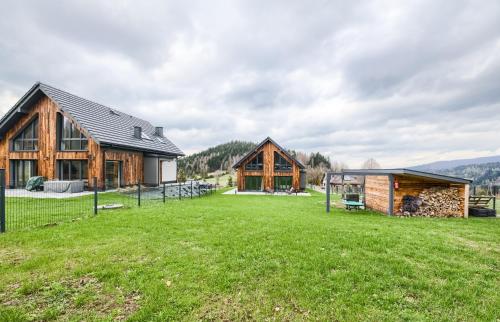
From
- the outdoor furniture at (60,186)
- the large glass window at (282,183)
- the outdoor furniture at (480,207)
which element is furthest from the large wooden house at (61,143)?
Answer: the outdoor furniture at (480,207)

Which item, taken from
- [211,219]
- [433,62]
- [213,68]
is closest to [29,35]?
[213,68]

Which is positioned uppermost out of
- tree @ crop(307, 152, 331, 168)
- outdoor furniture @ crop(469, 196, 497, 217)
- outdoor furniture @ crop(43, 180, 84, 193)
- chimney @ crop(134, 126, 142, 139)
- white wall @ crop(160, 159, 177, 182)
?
chimney @ crop(134, 126, 142, 139)

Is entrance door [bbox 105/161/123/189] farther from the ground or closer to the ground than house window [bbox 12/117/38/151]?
closer to the ground

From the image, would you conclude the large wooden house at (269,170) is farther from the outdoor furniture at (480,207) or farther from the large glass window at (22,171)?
the large glass window at (22,171)

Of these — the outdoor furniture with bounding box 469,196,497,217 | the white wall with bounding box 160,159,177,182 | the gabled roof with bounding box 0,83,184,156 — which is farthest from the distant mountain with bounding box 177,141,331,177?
the outdoor furniture with bounding box 469,196,497,217

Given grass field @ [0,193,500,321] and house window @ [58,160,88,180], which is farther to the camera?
house window @ [58,160,88,180]

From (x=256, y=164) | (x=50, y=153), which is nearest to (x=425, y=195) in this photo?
(x=256, y=164)

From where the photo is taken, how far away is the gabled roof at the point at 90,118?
17.8 meters

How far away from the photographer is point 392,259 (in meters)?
4.65

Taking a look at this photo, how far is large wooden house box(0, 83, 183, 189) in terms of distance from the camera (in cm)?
1780

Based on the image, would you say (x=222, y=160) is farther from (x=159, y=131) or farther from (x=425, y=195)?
(x=425, y=195)

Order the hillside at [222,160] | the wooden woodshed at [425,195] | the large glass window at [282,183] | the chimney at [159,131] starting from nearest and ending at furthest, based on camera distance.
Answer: the wooden woodshed at [425,195] < the large glass window at [282,183] < the chimney at [159,131] < the hillside at [222,160]

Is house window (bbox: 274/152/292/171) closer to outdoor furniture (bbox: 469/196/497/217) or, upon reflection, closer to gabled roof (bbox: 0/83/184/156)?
gabled roof (bbox: 0/83/184/156)

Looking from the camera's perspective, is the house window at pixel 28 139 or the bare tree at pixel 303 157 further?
the bare tree at pixel 303 157
